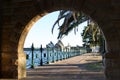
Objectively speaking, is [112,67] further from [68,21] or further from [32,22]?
[68,21]

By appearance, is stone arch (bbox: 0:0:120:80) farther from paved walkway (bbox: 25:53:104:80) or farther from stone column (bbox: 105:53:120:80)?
paved walkway (bbox: 25:53:104:80)

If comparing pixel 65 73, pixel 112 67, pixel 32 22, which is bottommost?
pixel 65 73

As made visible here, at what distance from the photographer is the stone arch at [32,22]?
1045 centimetres

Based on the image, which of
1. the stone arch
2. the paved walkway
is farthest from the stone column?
the paved walkway

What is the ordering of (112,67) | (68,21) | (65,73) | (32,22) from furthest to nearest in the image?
(68,21)
(65,73)
(32,22)
(112,67)

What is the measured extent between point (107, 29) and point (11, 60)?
434 cm

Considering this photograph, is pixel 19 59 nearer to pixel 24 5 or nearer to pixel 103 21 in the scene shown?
pixel 24 5

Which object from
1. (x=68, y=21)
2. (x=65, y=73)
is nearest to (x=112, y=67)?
(x=65, y=73)

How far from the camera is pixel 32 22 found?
1202 centimetres

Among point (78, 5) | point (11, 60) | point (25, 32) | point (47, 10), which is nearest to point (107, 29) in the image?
point (78, 5)

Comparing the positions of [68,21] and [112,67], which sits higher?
[68,21]

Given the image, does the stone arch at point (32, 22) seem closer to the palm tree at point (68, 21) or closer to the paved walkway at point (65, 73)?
the paved walkway at point (65, 73)

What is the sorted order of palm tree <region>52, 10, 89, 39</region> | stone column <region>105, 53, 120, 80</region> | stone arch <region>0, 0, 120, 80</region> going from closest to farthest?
stone column <region>105, 53, 120, 80</region> < stone arch <region>0, 0, 120, 80</region> < palm tree <region>52, 10, 89, 39</region>

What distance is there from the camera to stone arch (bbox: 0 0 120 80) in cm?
1045
